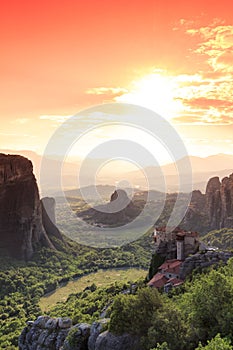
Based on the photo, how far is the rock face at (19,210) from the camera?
115 meters

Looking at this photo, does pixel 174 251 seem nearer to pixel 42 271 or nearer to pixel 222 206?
pixel 42 271

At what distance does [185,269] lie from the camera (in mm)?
50250

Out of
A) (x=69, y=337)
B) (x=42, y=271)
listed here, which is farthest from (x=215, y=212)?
(x=69, y=337)

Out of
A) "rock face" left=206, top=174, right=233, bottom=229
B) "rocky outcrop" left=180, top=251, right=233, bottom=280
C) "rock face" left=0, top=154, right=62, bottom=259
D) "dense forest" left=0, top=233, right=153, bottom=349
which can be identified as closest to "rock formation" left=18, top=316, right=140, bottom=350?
"dense forest" left=0, top=233, right=153, bottom=349

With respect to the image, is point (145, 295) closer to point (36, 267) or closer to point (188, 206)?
point (36, 267)

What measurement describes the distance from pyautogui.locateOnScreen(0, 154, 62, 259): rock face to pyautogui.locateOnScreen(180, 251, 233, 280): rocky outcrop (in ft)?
239

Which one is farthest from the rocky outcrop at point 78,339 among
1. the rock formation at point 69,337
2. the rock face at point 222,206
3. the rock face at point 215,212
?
the rock face at point 222,206

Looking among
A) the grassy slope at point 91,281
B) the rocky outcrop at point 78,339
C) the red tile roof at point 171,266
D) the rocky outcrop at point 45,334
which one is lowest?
the grassy slope at point 91,281

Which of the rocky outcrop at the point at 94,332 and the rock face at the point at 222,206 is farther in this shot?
the rock face at the point at 222,206

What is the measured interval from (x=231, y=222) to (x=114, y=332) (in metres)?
118

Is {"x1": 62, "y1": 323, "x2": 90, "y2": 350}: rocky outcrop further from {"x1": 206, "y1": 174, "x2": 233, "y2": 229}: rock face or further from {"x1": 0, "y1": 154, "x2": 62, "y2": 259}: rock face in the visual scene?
{"x1": 206, "y1": 174, "x2": 233, "y2": 229}: rock face

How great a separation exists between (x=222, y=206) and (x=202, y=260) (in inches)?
4114

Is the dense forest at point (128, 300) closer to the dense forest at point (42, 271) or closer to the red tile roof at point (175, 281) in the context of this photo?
the dense forest at point (42, 271)

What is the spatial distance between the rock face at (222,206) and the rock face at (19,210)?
66.1m
